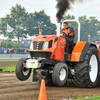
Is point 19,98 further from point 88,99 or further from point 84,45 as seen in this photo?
point 84,45

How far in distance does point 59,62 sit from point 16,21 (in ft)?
169

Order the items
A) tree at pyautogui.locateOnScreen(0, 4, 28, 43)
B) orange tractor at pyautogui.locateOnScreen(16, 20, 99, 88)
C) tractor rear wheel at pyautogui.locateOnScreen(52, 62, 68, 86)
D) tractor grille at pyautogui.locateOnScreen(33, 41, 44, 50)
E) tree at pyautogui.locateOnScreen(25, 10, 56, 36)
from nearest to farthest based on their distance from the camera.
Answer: tractor rear wheel at pyautogui.locateOnScreen(52, 62, 68, 86)
orange tractor at pyautogui.locateOnScreen(16, 20, 99, 88)
tractor grille at pyautogui.locateOnScreen(33, 41, 44, 50)
tree at pyautogui.locateOnScreen(0, 4, 28, 43)
tree at pyautogui.locateOnScreen(25, 10, 56, 36)

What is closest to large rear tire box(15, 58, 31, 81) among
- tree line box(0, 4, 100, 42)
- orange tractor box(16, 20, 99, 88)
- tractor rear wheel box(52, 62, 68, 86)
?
orange tractor box(16, 20, 99, 88)

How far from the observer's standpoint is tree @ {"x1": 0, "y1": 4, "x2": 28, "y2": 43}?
56.9 meters

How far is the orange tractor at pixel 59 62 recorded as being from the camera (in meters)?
6.82

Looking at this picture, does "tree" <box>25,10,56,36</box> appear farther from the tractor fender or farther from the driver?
the tractor fender

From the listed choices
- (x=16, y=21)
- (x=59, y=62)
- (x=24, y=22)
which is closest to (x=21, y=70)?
(x=59, y=62)

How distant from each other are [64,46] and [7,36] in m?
50.0

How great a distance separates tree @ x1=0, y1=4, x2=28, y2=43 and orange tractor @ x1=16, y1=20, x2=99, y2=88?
49.3 metres

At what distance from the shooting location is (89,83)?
24.6 ft

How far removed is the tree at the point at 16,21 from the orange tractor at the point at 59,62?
49338 millimetres

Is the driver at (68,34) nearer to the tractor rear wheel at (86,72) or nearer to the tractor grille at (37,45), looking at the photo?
the tractor rear wheel at (86,72)

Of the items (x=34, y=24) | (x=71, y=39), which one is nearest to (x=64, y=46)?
(x=71, y=39)

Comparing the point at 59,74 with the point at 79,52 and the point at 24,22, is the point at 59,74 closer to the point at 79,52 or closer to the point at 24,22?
the point at 79,52
